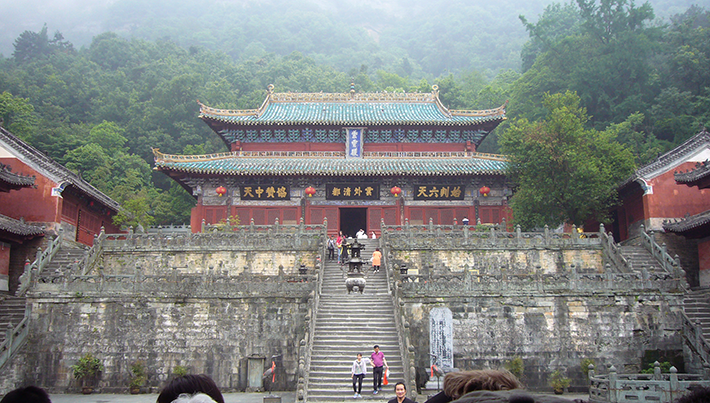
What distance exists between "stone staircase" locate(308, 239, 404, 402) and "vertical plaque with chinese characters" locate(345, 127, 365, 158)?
1324cm

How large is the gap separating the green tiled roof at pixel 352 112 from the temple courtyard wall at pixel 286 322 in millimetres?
15921

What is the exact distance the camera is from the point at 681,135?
36906mm

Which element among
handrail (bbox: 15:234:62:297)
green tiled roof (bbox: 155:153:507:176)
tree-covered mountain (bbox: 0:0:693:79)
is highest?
tree-covered mountain (bbox: 0:0:693:79)

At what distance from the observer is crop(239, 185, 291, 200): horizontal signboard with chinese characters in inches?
1249

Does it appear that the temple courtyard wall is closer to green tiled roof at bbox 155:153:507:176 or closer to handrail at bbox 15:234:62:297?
handrail at bbox 15:234:62:297

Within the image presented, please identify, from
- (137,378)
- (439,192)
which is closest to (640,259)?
(439,192)

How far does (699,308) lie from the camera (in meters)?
20.2

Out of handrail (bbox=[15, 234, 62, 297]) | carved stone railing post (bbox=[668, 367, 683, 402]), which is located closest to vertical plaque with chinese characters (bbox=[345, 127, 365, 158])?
handrail (bbox=[15, 234, 62, 297])

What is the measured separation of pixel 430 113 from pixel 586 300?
19.5 m

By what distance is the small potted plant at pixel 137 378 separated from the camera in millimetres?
18438

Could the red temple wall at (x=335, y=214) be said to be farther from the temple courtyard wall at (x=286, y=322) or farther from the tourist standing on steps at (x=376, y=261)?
the temple courtyard wall at (x=286, y=322)

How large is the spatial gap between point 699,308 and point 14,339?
24.4m

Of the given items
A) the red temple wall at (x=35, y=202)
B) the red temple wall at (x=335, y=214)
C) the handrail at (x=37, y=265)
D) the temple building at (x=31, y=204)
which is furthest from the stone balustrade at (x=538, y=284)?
the red temple wall at (x=35, y=202)

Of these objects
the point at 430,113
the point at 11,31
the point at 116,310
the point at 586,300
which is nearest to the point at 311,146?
the point at 430,113
